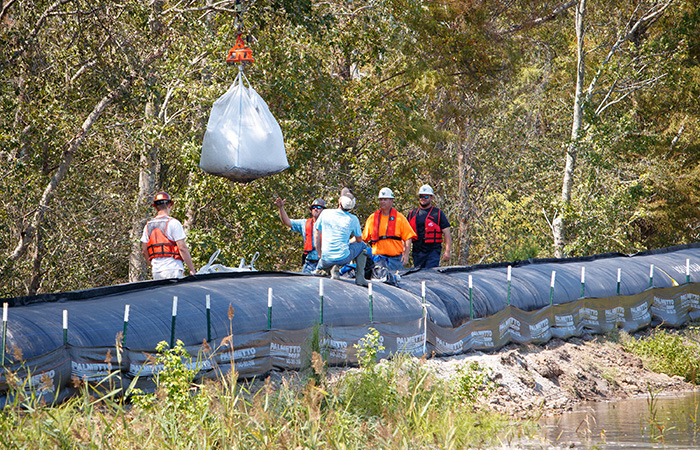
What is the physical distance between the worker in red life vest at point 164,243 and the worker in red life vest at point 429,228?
4.04 m

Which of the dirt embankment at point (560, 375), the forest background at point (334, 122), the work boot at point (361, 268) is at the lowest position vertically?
the dirt embankment at point (560, 375)

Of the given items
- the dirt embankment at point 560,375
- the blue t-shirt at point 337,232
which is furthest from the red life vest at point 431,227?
the blue t-shirt at point 337,232

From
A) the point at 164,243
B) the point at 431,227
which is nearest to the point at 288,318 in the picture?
the point at 164,243

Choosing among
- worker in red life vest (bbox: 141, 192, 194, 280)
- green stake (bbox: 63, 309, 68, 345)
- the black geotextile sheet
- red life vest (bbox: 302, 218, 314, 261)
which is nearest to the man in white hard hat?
the black geotextile sheet

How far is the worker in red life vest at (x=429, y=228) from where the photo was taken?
486 inches

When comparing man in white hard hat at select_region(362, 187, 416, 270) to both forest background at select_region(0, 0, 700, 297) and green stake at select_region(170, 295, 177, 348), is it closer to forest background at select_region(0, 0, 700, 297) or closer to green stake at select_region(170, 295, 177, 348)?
forest background at select_region(0, 0, 700, 297)

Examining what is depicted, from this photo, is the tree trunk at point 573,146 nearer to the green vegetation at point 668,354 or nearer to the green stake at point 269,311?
the green vegetation at point 668,354

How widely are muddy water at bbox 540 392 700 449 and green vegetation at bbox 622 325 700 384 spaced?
148cm

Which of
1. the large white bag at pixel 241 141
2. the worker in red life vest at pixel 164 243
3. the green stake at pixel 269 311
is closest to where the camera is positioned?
the green stake at pixel 269 311

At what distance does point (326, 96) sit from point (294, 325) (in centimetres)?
868

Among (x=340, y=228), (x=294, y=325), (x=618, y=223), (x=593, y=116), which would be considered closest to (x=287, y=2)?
(x=340, y=228)

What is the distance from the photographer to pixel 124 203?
15.0m

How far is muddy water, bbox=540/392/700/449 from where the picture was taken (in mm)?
7234

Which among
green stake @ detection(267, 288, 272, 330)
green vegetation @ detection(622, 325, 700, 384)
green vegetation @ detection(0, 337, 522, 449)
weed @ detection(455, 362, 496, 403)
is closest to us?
green vegetation @ detection(0, 337, 522, 449)
